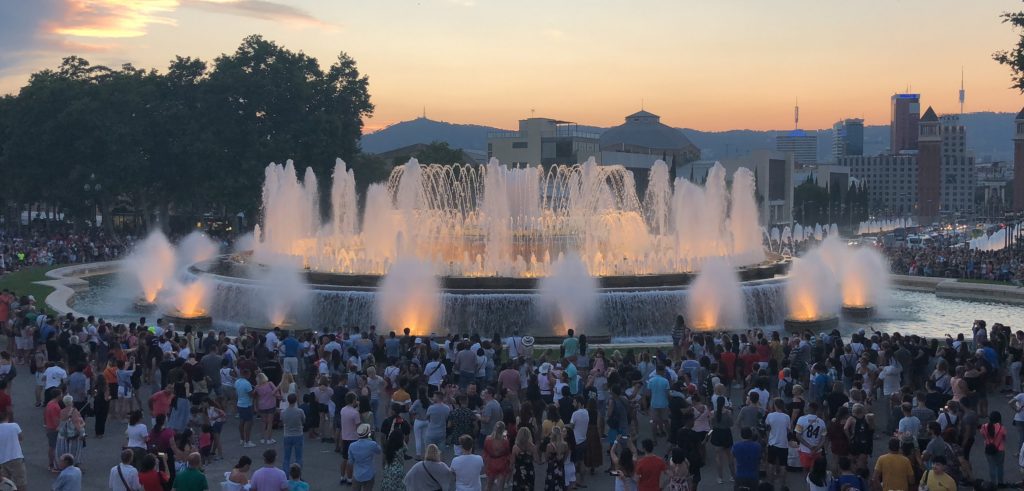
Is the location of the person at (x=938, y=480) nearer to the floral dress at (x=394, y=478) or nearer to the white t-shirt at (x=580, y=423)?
the white t-shirt at (x=580, y=423)

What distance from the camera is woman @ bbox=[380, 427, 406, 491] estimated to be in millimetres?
12133

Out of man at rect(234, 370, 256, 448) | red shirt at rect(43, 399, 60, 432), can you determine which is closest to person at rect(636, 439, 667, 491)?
man at rect(234, 370, 256, 448)

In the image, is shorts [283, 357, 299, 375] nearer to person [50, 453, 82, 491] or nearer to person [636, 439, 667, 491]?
person [50, 453, 82, 491]

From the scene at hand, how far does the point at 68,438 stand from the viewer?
14727 millimetres

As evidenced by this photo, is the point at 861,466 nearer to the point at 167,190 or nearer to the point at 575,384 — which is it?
the point at 575,384

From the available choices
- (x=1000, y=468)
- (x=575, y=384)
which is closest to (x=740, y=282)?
(x=575, y=384)

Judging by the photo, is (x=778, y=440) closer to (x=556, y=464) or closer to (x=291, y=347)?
(x=556, y=464)

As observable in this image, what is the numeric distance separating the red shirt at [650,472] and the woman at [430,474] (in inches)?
84.2

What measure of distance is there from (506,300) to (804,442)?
15058 mm

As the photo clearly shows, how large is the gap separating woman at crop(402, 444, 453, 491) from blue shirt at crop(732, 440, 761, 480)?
11.9 feet

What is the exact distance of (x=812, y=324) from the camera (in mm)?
29906

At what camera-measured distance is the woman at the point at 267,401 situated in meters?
16.5

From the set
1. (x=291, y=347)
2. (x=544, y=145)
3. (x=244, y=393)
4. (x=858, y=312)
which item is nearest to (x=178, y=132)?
(x=858, y=312)

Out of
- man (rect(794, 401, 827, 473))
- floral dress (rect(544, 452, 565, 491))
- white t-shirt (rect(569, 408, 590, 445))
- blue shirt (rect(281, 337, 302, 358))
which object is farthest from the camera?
blue shirt (rect(281, 337, 302, 358))
